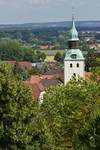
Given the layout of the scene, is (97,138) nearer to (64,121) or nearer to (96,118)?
(96,118)

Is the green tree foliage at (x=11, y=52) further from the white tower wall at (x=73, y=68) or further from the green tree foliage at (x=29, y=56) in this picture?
the white tower wall at (x=73, y=68)

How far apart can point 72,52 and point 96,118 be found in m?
40.1

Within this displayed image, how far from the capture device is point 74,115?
19.7 metres

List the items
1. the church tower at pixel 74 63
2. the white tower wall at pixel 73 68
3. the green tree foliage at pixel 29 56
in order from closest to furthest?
the church tower at pixel 74 63, the white tower wall at pixel 73 68, the green tree foliage at pixel 29 56

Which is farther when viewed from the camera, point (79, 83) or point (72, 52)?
point (72, 52)

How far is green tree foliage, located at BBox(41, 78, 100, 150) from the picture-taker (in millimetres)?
17156

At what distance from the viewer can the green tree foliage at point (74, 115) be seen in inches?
675

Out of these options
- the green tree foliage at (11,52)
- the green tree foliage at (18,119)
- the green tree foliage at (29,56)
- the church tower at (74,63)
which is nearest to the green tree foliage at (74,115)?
the green tree foliage at (18,119)

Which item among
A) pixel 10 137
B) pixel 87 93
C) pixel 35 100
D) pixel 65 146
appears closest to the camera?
pixel 10 137

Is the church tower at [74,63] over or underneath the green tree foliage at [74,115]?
over

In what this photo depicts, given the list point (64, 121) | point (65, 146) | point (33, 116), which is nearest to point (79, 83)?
point (64, 121)

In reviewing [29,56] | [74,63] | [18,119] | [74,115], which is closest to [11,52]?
[29,56]

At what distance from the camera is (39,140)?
1590 cm

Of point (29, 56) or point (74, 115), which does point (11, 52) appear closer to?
point (29, 56)
